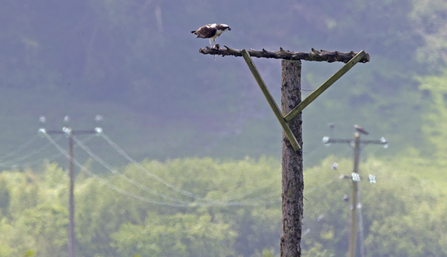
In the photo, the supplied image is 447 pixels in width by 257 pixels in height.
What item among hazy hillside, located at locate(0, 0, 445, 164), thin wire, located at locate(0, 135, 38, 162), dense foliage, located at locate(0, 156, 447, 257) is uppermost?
hazy hillside, located at locate(0, 0, 445, 164)

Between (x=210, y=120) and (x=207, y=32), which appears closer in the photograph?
(x=207, y=32)

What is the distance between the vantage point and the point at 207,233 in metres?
68.9

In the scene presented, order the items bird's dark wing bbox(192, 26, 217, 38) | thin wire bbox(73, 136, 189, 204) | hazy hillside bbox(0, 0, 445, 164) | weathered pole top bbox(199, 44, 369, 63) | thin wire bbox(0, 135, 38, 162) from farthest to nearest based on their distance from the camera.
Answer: hazy hillside bbox(0, 0, 445, 164)
thin wire bbox(0, 135, 38, 162)
thin wire bbox(73, 136, 189, 204)
bird's dark wing bbox(192, 26, 217, 38)
weathered pole top bbox(199, 44, 369, 63)

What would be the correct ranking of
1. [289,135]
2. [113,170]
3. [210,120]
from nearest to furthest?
A: [289,135], [113,170], [210,120]

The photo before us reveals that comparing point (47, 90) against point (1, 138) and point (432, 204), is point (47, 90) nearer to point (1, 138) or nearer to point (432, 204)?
point (1, 138)

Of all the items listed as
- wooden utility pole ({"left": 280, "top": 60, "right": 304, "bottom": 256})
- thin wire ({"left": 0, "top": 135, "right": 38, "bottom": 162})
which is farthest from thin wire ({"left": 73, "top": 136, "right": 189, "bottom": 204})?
wooden utility pole ({"left": 280, "top": 60, "right": 304, "bottom": 256})

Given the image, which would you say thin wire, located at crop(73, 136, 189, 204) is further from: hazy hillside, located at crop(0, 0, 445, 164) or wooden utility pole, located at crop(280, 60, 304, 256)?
wooden utility pole, located at crop(280, 60, 304, 256)

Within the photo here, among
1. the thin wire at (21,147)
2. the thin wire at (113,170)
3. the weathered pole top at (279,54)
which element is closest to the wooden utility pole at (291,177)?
the weathered pole top at (279,54)

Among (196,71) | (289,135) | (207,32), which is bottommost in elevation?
(289,135)

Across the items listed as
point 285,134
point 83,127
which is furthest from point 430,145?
point 285,134

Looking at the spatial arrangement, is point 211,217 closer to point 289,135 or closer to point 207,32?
point 207,32

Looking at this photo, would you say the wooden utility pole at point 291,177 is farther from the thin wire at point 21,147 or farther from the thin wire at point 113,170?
the thin wire at point 21,147

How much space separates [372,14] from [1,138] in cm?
10501

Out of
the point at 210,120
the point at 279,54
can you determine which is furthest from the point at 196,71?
the point at 279,54
